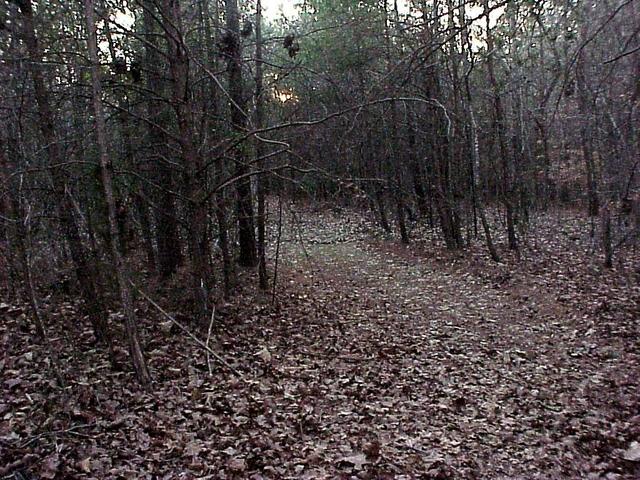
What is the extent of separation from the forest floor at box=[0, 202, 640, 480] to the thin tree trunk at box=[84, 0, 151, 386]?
1.02 ft

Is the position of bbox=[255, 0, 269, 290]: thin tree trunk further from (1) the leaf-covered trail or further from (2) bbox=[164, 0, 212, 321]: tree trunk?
(2) bbox=[164, 0, 212, 321]: tree trunk

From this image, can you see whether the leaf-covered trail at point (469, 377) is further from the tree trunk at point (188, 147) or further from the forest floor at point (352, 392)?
the tree trunk at point (188, 147)

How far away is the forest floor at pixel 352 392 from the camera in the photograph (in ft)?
17.3

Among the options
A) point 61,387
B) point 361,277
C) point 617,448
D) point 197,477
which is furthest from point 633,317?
point 61,387

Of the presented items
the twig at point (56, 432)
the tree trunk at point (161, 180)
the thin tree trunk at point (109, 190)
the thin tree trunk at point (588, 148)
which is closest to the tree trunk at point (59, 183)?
the thin tree trunk at point (109, 190)

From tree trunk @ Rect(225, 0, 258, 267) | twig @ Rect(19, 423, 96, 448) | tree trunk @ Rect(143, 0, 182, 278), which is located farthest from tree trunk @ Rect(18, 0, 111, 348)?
tree trunk @ Rect(225, 0, 258, 267)

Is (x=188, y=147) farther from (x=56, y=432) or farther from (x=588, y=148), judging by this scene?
(x=588, y=148)

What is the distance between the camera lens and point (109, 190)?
20.2 feet

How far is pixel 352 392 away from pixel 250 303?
13.7 ft

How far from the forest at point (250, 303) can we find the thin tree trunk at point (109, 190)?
0.03 m

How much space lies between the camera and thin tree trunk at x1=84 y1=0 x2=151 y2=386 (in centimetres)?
602

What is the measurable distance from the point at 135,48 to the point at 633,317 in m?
10.1

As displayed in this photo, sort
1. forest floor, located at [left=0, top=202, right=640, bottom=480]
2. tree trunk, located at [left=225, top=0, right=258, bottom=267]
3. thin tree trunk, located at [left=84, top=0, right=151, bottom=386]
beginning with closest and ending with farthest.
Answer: forest floor, located at [left=0, top=202, right=640, bottom=480], thin tree trunk, located at [left=84, top=0, right=151, bottom=386], tree trunk, located at [left=225, top=0, right=258, bottom=267]

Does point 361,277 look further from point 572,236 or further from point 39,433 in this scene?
point 39,433
